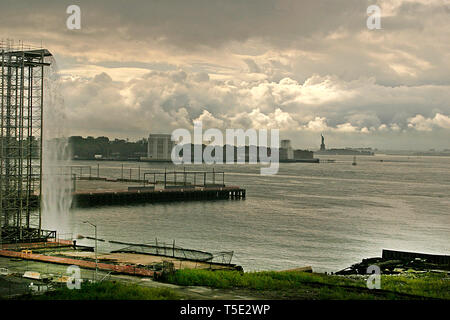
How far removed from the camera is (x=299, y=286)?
2184 centimetres

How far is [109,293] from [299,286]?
8.03 m

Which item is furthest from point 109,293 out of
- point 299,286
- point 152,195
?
point 152,195

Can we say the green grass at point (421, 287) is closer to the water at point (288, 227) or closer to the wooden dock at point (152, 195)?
the water at point (288, 227)

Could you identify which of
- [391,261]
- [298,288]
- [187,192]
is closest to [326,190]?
[187,192]

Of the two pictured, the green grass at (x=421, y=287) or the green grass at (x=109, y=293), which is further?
the green grass at (x=421, y=287)

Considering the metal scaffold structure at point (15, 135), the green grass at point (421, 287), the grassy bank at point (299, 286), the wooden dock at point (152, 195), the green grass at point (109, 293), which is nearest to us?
the green grass at point (109, 293)

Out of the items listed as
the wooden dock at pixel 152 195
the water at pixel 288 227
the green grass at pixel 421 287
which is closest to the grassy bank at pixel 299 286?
the green grass at pixel 421 287

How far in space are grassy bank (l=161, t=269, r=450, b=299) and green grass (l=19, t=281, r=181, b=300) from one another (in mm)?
2242

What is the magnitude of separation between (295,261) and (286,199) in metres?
53.8

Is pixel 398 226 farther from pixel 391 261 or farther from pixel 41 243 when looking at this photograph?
pixel 41 243

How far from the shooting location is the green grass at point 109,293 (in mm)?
17578

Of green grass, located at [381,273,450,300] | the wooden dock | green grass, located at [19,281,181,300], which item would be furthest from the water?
green grass, located at [19,281,181,300]

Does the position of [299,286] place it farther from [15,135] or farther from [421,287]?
[15,135]

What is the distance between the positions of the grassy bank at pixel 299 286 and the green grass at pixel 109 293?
224cm
